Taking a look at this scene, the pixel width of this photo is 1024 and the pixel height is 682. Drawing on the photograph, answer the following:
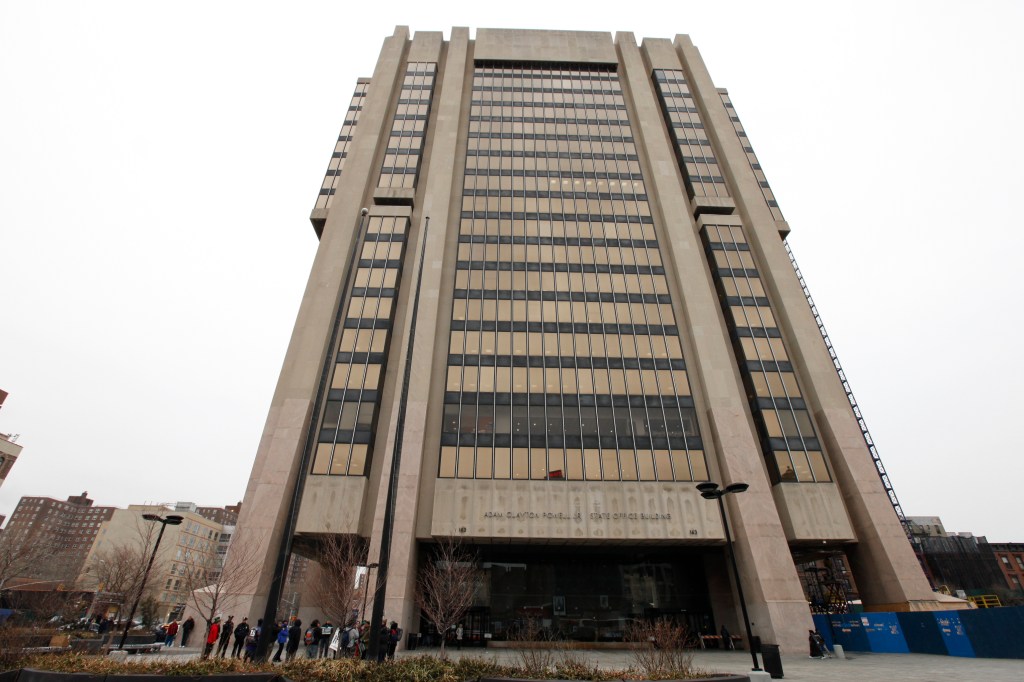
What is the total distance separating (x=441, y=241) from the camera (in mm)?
42156

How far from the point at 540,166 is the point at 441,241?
14.7 metres

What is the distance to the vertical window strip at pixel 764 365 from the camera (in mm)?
33969

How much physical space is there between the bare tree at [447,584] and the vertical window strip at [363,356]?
757cm

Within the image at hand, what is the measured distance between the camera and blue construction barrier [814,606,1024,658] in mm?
20469

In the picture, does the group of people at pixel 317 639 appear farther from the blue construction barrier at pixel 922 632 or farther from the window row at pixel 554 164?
the window row at pixel 554 164

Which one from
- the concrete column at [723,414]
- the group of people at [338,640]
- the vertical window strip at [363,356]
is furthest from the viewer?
the vertical window strip at [363,356]

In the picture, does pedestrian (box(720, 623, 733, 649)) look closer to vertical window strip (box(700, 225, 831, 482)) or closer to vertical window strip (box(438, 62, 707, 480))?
vertical window strip (box(438, 62, 707, 480))

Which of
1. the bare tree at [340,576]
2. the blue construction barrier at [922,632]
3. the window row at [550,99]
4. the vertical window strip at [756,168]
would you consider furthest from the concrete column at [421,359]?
the vertical window strip at [756,168]

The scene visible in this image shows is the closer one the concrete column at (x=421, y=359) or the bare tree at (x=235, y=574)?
the bare tree at (x=235, y=574)

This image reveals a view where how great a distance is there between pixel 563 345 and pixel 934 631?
84.6 feet

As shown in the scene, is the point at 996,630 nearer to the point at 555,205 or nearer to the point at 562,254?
the point at 562,254

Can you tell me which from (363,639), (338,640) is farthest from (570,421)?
(338,640)

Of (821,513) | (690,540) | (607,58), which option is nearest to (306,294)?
(690,540)

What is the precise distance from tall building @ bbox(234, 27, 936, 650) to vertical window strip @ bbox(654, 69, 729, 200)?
38cm
